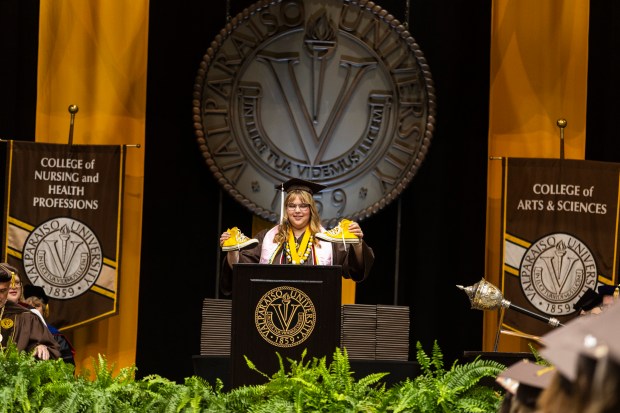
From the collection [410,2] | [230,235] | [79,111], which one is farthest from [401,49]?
[230,235]

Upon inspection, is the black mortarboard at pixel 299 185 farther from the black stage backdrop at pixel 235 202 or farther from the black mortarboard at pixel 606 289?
the black mortarboard at pixel 606 289

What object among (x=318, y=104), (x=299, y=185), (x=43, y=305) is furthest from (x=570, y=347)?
(x=318, y=104)

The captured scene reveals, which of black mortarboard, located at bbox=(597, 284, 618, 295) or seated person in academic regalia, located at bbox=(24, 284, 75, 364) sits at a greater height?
black mortarboard, located at bbox=(597, 284, 618, 295)

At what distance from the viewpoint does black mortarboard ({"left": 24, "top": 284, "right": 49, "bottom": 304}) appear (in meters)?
7.10

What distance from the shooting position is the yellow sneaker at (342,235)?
5.31 metres

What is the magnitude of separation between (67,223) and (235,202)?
1.24 metres

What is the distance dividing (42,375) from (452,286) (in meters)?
4.47

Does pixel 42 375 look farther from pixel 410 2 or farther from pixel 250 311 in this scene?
pixel 410 2

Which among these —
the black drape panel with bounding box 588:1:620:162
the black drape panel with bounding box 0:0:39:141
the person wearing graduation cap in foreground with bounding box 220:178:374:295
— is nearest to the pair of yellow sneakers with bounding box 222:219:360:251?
the person wearing graduation cap in foreground with bounding box 220:178:374:295

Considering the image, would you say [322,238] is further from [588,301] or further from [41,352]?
[588,301]

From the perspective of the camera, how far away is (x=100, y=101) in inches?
308

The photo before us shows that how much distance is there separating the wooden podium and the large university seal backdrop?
3577 mm

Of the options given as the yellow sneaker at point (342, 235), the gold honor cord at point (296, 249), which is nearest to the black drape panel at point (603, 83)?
the gold honor cord at point (296, 249)

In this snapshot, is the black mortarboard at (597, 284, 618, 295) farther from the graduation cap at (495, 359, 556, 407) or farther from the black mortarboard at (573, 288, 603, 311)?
the graduation cap at (495, 359, 556, 407)
